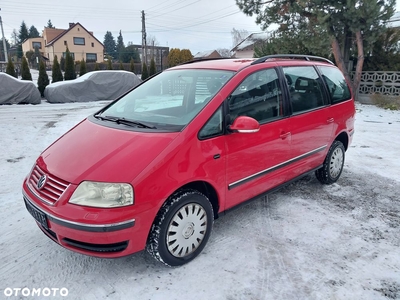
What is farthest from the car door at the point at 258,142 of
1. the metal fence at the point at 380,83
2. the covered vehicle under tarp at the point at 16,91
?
the covered vehicle under tarp at the point at 16,91

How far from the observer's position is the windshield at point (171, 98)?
2842 mm

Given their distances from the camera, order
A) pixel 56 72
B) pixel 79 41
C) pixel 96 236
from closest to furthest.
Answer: pixel 96 236 < pixel 56 72 < pixel 79 41

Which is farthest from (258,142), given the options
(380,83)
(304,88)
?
(380,83)

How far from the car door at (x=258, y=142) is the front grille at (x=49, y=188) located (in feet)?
4.48

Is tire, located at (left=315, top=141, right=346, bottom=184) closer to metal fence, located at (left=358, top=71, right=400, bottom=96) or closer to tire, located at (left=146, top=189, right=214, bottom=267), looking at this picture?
tire, located at (left=146, top=189, right=214, bottom=267)

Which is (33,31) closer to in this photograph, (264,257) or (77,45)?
(77,45)

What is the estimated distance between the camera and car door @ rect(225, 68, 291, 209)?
2.90 meters

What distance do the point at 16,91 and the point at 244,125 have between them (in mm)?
13488

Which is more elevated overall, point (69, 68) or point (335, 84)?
point (69, 68)

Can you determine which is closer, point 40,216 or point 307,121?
point 40,216

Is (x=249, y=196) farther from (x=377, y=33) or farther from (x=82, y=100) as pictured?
(x=82, y=100)

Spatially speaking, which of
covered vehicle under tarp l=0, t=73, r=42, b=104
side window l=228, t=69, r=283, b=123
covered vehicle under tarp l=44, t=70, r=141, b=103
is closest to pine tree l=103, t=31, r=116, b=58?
covered vehicle under tarp l=44, t=70, r=141, b=103

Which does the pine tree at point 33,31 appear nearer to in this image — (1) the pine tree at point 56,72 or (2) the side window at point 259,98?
(1) the pine tree at point 56,72

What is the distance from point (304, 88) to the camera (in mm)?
3762
